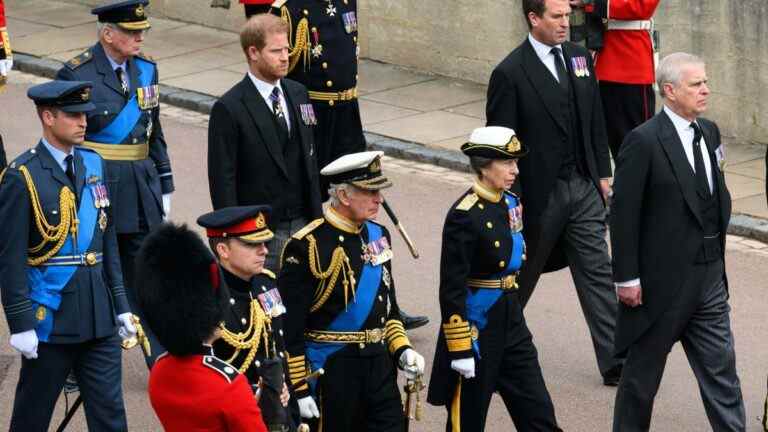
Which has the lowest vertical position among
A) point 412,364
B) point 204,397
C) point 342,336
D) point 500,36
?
point 500,36

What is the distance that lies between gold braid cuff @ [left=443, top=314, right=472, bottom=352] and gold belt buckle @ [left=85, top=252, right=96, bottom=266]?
5.51ft

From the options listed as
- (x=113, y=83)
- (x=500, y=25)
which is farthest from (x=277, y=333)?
(x=500, y=25)

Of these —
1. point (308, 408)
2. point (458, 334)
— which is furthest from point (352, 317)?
point (458, 334)

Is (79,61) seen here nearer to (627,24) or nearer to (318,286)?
(318,286)

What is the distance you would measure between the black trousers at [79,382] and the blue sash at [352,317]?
1.07 meters

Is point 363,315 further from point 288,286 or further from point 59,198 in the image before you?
point 59,198

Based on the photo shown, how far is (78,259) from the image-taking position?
827cm

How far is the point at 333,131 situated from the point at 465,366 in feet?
10.6

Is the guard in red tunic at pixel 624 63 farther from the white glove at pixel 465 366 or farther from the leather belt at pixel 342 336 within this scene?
the leather belt at pixel 342 336

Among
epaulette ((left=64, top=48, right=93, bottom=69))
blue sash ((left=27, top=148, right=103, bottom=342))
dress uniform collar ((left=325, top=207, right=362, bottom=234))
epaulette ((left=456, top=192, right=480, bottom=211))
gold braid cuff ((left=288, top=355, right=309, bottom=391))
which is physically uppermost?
epaulette ((left=64, top=48, right=93, bottom=69))

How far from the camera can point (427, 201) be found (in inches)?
527

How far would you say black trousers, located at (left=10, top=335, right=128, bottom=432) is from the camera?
324 inches

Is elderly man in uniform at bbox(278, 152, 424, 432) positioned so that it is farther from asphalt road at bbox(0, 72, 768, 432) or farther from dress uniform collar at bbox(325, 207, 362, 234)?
asphalt road at bbox(0, 72, 768, 432)

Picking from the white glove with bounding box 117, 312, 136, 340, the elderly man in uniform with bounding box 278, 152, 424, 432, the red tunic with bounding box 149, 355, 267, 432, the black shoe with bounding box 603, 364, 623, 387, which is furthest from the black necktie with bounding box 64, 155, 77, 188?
Answer: the black shoe with bounding box 603, 364, 623, 387
